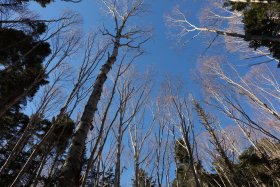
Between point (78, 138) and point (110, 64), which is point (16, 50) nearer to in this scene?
point (110, 64)

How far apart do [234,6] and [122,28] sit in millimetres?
3985

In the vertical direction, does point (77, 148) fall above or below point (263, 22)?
below

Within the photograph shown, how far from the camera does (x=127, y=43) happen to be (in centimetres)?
761

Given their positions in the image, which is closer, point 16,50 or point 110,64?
point 110,64

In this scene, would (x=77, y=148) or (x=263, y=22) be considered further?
(x=263, y=22)

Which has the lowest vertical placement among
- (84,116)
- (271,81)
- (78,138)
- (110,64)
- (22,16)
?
(78,138)

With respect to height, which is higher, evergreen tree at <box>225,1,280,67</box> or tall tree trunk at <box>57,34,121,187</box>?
evergreen tree at <box>225,1,280,67</box>

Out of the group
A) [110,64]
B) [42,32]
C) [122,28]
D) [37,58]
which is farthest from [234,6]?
[37,58]

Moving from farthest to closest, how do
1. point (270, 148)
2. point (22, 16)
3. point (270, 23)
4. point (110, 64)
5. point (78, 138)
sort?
point (270, 148) < point (270, 23) < point (22, 16) < point (110, 64) < point (78, 138)

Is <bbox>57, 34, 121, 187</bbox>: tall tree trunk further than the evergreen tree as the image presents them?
No

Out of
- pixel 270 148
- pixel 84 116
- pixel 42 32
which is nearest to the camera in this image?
pixel 84 116

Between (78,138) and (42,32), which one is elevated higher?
(42,32)

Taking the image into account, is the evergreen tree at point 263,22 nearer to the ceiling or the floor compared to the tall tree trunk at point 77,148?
nearer to the ceiling

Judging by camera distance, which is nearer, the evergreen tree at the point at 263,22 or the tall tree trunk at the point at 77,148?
the tall tree trunk at the point at 77,148
